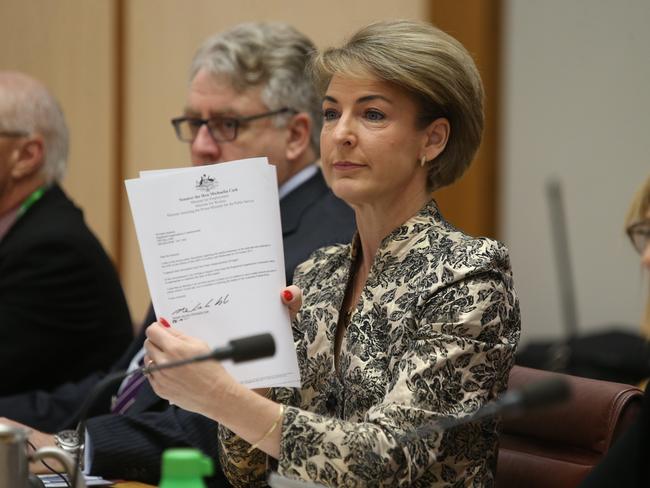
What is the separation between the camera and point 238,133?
3064mm

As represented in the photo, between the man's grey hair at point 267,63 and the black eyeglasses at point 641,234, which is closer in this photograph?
the black eyeglasses at point 641,234

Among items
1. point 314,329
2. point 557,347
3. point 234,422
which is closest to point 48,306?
point 314,329

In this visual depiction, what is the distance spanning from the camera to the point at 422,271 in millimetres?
2066

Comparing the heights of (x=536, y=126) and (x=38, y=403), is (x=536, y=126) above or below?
above

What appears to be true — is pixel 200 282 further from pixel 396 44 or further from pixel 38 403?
pixel 38 403

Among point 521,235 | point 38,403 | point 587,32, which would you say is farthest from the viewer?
point 521,235

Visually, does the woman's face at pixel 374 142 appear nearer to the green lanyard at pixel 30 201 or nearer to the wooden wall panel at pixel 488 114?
the green lanyard at pixel 30 201

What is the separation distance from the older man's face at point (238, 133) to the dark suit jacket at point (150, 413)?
0.50 feet

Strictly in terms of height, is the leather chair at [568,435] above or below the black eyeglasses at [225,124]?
below

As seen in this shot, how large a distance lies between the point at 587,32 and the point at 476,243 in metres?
2.60

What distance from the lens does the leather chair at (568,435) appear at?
2.02 meters

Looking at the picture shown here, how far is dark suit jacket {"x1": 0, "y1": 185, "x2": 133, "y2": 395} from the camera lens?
10.9 feet

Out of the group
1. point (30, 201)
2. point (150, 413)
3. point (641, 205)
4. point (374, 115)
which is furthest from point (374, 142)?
point (30, 201)
